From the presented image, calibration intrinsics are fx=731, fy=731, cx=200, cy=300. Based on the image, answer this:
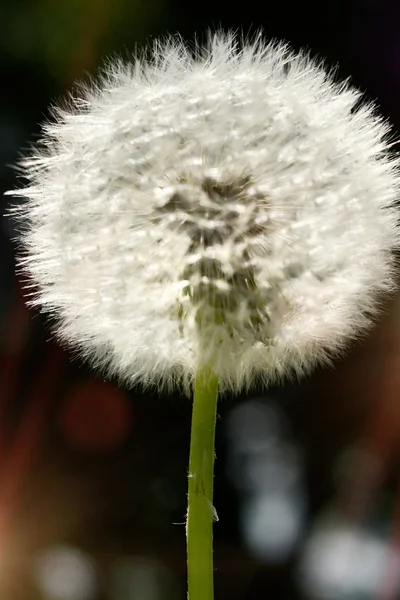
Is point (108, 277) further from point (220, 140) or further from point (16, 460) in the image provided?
point (16, 460)

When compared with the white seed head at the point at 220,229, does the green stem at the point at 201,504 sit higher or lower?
lower

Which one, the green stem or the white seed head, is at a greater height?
the white seed head

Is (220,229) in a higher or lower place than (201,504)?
higher
